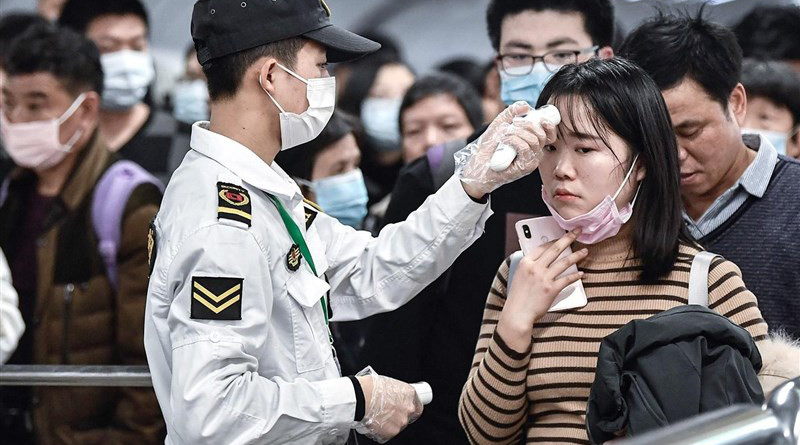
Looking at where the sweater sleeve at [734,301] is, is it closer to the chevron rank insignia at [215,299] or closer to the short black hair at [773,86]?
the chevron rank insignia at [215,299]

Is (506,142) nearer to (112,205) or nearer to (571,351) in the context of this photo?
(571,351)

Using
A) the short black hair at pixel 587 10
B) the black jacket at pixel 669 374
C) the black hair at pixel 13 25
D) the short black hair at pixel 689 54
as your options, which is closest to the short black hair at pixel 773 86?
the short black hair at pixel 587 10

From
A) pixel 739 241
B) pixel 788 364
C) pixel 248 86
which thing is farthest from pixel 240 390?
pixel 739 241

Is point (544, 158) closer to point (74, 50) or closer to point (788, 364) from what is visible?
point (788, 364)

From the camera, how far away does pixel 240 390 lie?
2396mm

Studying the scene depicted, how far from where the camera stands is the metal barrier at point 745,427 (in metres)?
1.65

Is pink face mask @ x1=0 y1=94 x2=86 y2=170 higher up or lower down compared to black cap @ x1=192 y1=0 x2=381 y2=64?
lower down

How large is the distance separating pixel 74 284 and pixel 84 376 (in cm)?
119

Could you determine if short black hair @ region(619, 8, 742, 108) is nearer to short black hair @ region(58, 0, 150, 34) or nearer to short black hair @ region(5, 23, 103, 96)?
short black hair @ region(5, 23, 103, 96)

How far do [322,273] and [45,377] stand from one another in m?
0.93

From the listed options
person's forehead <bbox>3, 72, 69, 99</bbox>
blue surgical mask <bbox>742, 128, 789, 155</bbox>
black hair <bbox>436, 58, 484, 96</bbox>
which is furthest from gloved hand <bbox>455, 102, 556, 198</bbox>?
black hair <bbox>436, 58, 484, 96</bbox>

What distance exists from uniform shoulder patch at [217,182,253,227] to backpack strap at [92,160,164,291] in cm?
187

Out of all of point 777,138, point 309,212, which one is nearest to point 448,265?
point 309,212

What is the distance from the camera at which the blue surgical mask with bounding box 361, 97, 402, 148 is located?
6.82 meters
